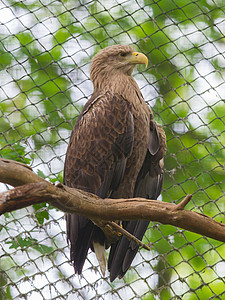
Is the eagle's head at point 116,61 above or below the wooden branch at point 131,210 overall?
below

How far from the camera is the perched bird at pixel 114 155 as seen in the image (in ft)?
10.8

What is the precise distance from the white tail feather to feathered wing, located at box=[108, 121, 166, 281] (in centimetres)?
14

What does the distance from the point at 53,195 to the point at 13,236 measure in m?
2.18

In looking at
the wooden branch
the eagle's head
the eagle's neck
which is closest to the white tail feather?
the wooden branch

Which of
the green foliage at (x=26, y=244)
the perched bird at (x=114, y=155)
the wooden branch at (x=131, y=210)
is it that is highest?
the wooden branch at (x=131, y=210)

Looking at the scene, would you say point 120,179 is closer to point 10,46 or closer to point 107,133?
point 107,133

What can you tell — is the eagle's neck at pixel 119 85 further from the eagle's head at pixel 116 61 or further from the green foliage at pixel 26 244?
the green foliage at pixel 26 244

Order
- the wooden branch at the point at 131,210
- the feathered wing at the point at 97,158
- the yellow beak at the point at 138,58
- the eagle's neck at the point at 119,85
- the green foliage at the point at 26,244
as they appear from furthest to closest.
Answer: the green foliage at the point at 26,244 < the yellow beak at the point at 138,58 < the eagle's neck at the point at 119,85 < the feathered wing at the point at 97,158 < the wooden branch at the point at 131,210

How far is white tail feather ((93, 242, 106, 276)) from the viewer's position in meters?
3.34

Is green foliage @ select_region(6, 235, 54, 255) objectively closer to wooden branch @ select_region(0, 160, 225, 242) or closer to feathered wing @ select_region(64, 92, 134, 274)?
feathered wing @ select_region(64, 92, 134, 274)

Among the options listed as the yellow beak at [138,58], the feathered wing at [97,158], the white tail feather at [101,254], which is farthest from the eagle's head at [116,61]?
the white tail feather at [101,254]

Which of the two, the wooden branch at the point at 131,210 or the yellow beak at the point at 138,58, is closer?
the wooden branch at the point at 131,210

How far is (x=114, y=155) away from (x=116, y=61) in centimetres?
78

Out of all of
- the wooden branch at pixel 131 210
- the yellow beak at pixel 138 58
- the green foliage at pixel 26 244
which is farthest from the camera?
the green foliage at pixel 26 244
